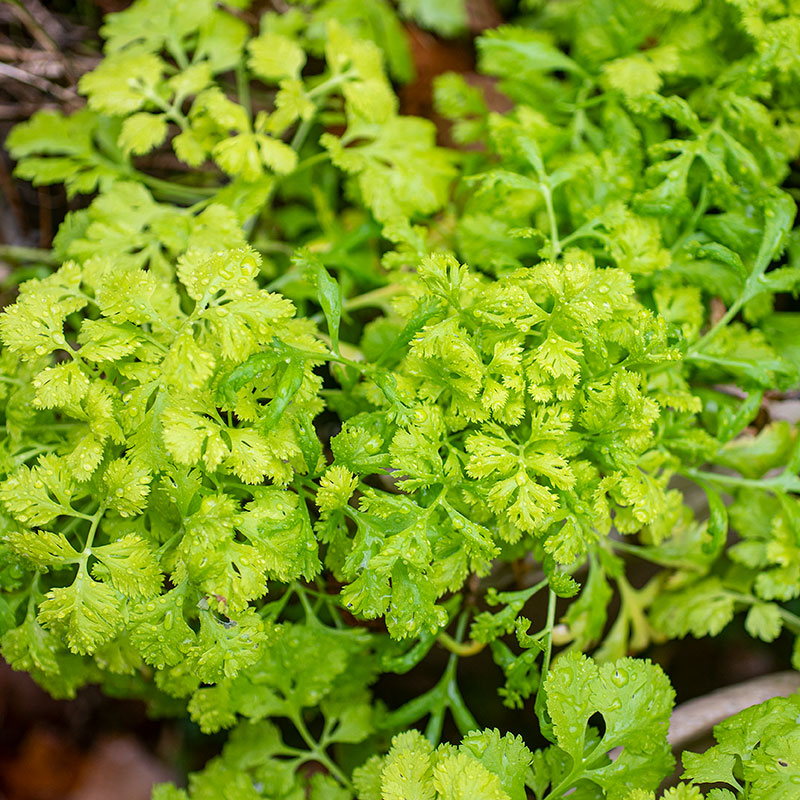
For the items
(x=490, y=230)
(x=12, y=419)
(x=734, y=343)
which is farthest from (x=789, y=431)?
(x=12, y=419)

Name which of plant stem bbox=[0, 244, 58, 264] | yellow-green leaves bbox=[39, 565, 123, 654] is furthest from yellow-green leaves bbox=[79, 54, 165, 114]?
yellow-green leaves bbox=[39, 565, 123, 654]

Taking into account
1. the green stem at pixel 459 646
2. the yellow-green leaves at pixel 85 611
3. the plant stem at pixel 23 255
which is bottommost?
the green stem at pixel 459 646

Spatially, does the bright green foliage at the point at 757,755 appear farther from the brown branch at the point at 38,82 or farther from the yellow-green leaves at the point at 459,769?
the brown branch at the point at 38,82

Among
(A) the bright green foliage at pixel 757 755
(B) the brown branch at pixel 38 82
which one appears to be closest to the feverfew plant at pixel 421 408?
(A) the bright green foliage at pixel 757 755

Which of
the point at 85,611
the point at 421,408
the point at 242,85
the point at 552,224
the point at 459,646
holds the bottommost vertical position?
the point at 459,646

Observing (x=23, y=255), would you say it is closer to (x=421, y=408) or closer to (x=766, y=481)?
(x=421, y=408)

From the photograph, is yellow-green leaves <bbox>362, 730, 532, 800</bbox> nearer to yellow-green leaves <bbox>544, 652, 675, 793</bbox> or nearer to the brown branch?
yellow-green leaves <bbox>544, 652, 675, 793</bbox>

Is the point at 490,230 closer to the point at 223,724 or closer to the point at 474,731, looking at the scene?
the point at 474,731

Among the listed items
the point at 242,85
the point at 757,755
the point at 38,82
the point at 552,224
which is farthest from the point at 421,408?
the point at 38,82
